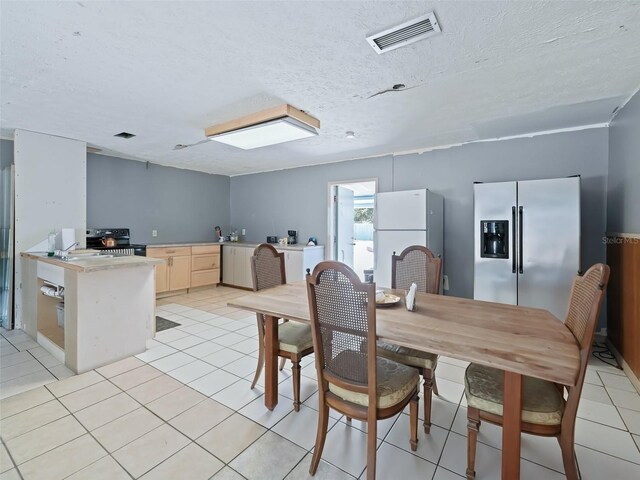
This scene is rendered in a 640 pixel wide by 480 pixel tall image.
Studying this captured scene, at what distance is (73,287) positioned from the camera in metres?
2.53

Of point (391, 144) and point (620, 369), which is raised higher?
point (391, 144)

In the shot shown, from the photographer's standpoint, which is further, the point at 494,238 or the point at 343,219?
the point at 343,219

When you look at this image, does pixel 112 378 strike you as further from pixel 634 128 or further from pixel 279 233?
pixel 634 128

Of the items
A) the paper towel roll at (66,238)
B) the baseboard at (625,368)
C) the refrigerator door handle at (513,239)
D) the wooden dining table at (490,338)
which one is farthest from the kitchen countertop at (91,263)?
the baseboard at (625,368)

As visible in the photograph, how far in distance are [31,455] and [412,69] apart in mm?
3247

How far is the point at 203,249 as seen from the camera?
5590mm

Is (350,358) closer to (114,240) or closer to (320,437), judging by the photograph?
(320,437)

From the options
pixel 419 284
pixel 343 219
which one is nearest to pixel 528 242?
pixel 419 284

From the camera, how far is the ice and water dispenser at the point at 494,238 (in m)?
3.12

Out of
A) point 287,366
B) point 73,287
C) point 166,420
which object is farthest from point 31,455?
point 287,366

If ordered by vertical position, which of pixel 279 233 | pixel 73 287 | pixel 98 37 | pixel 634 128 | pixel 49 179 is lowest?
pixel 73 287

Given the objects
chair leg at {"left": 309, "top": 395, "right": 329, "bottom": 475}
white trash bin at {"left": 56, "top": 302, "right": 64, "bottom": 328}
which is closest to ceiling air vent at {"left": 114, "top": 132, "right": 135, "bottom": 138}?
white trash bin at {"left": 56, "top": 302, "right": 64, "bottom": 328}

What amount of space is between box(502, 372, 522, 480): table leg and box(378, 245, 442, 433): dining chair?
0.55 metres

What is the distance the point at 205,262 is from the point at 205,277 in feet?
0.93
